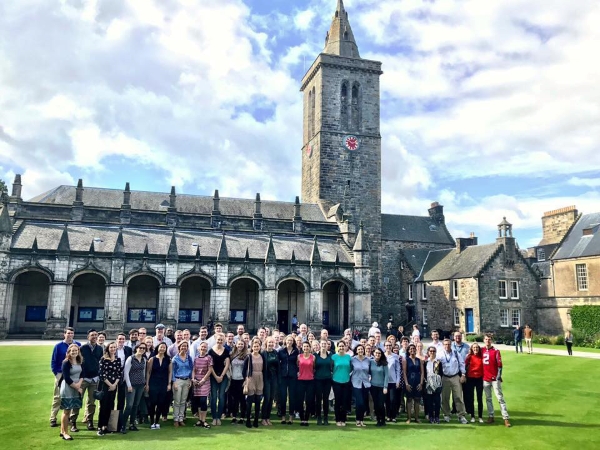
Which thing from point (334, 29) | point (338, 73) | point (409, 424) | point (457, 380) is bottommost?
point (409, 424)

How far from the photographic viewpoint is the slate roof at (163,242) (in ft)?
111

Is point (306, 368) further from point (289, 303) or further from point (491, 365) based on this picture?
point (289, 303)

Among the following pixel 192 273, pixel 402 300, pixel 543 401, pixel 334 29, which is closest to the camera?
pixel 543 401

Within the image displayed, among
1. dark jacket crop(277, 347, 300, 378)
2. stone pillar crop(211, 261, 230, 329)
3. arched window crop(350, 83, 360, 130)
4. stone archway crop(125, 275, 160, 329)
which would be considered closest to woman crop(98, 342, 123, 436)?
dark jacket crop(277, 347, 300, 378)

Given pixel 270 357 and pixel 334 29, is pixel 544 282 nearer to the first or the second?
pixel 334 29

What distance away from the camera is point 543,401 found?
43.6ft

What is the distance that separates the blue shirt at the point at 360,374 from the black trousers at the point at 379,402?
19 centimetres

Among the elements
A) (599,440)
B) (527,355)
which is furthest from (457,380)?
(527,355)

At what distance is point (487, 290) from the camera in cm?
3772

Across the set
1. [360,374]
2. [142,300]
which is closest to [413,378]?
[360,374]

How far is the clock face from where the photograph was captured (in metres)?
49.2

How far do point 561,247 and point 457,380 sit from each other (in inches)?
1334

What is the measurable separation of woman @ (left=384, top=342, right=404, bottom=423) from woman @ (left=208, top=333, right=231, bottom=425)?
3709 millimetres

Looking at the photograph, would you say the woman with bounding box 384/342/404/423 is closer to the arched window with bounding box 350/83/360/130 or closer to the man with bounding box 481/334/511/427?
the man with bounding box 481/334/511/427
